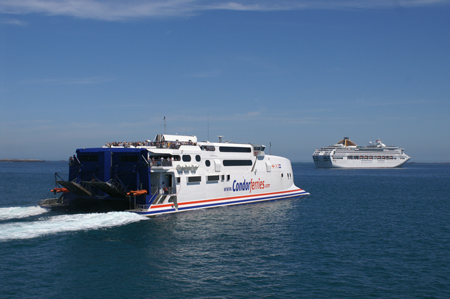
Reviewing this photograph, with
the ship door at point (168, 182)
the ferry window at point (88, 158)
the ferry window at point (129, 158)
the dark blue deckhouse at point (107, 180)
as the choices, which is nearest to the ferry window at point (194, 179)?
the ship door at point (168, 182)

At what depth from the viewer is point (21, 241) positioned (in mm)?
21922

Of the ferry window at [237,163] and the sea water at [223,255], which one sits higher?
the ferry window at [237,163]

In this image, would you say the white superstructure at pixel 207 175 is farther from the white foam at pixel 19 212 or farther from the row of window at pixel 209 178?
the white foam at pixel 19 212

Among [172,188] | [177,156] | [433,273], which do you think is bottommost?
[433,273]

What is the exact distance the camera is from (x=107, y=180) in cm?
3088

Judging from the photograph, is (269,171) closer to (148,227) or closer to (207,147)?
(207,147)

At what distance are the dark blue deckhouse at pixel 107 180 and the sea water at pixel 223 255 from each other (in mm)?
2076

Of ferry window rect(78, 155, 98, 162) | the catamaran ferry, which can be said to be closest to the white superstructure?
the catamaran ferry

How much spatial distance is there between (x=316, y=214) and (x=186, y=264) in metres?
18.3

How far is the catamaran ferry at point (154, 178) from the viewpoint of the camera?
30594mm

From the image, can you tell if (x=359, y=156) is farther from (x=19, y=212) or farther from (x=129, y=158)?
(x=19, y=212)

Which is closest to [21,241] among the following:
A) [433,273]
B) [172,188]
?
[172,188]

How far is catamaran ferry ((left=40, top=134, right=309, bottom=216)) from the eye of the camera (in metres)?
30.6

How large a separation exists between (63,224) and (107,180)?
5.67 meters
